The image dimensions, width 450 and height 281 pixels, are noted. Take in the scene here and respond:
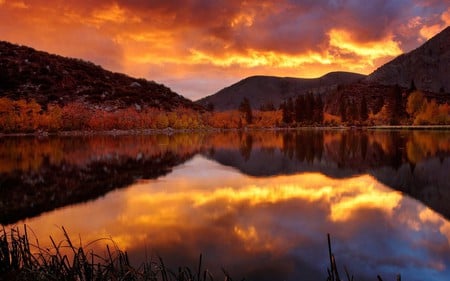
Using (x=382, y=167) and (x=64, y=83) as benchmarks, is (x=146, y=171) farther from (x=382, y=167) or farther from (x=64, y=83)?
(x=64, y=83)

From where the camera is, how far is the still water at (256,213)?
320 inches

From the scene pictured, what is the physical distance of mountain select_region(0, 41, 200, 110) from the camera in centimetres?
11087

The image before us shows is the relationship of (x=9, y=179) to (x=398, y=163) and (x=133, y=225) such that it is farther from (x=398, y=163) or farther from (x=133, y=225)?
(x=398, y=163)

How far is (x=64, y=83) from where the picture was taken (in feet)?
411

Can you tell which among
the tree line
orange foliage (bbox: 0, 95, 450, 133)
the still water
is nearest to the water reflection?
the still water

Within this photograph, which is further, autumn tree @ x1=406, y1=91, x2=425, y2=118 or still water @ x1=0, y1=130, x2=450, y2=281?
autumn tree @ x1=406, y1=91, x2=425, y2=118

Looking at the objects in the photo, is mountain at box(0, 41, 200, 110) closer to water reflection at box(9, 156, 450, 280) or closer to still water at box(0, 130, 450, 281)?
still water at box(0, 130, 450, 281)

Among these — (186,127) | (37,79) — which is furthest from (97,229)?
(37,79)

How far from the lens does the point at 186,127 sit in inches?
4161

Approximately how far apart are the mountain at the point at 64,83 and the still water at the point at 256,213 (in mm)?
94029

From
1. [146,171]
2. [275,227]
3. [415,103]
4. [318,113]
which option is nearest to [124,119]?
[318,113]

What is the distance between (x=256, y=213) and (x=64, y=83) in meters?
127

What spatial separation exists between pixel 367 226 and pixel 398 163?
46.7ft

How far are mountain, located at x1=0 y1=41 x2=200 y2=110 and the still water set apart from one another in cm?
9403
